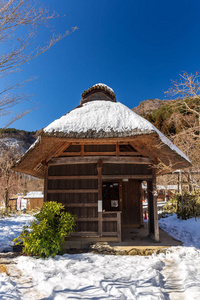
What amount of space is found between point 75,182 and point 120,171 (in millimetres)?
1684

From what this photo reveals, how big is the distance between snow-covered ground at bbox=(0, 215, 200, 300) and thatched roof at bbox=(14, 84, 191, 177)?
2.74m

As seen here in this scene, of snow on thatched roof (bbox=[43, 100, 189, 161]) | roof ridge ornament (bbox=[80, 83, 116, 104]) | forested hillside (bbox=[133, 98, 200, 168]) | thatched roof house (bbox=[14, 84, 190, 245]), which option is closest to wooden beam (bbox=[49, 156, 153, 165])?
thatched roof house (bbox=[14, 84, 190, 245])

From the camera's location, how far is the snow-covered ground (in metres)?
3.77

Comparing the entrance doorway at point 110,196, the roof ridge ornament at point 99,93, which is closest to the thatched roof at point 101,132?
the roof ridge ornament at point 99,93

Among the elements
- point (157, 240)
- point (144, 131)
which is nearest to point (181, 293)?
point (157, 240)

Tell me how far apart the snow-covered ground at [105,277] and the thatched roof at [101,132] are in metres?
2.74

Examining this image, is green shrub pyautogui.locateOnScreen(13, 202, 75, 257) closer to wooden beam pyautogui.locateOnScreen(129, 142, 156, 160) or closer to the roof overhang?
the roof overhang

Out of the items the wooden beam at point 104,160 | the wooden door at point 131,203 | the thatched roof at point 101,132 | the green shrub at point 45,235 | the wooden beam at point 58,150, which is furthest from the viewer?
the wooden door at point 131,203

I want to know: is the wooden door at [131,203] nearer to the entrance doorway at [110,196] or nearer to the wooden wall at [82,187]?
the entrance doorway at [110,196]

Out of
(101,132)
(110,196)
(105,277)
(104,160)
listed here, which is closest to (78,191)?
(104,160)

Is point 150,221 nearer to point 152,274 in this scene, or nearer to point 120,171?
point 120,171

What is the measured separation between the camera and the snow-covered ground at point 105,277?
377 centimetres

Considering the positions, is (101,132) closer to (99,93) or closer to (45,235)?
(45,235)

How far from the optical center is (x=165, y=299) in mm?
3643
